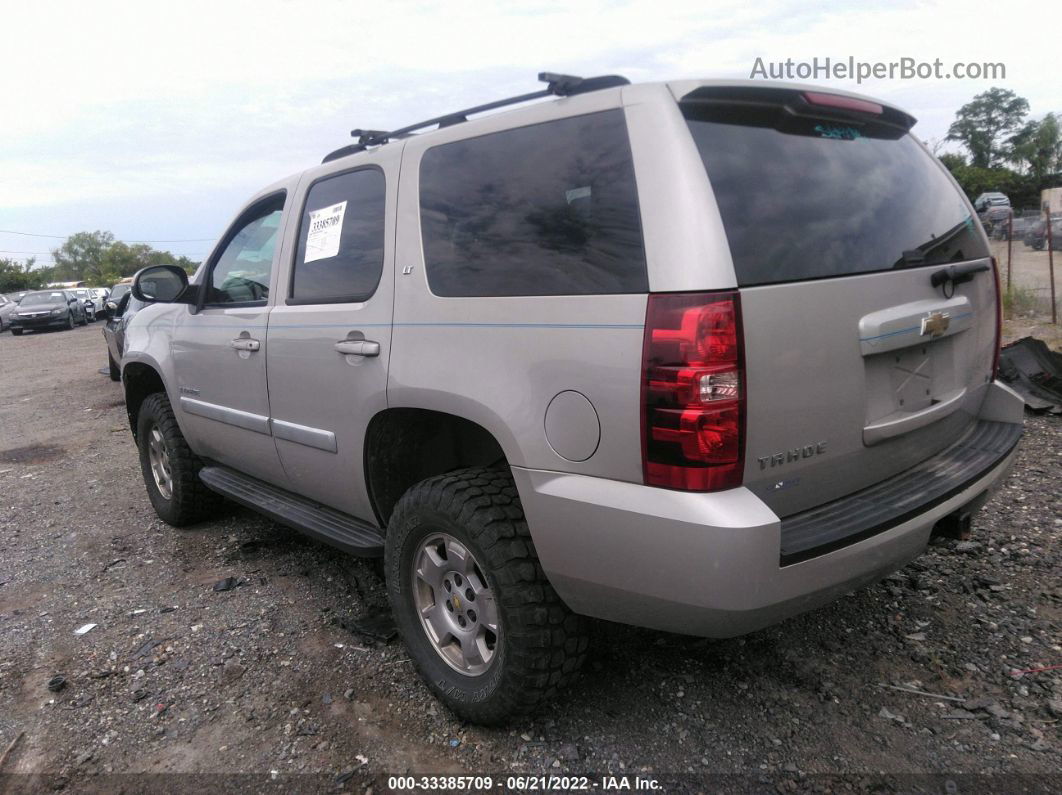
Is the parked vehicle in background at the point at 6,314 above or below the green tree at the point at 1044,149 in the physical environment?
below

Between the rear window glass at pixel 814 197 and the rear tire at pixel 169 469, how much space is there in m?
3.61

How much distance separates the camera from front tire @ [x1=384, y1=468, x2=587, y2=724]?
7.73 feet

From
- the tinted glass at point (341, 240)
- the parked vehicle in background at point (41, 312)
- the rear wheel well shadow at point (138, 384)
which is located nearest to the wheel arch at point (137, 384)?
the rear wheel well shadow at point (138, 384)

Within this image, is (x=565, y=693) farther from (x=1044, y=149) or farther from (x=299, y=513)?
(x=1044, y=149)

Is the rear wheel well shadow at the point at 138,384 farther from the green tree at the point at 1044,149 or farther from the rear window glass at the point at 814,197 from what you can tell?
the green tree at the point at 1044,149

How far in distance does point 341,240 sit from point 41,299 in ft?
104

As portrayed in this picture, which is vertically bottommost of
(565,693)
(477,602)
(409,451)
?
(565,693)

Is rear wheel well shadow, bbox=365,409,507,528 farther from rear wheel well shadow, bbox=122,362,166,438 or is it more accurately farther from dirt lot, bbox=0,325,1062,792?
rear wheel well shadow, bbox=122,362,166,438

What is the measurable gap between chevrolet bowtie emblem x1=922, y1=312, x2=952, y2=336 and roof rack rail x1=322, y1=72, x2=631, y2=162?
3.84 ft

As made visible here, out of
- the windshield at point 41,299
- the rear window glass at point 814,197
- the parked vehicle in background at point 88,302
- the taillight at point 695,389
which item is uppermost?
the rear window glass at point 814,197

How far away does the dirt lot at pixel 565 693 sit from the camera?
2.43m

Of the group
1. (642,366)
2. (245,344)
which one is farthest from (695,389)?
(245,344)

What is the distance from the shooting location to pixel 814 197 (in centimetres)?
228

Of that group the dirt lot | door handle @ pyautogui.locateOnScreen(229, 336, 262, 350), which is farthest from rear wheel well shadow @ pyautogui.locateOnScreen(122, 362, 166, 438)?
door handle @ pyautogui.locateOnScreen(229, 336, 262, 350)
